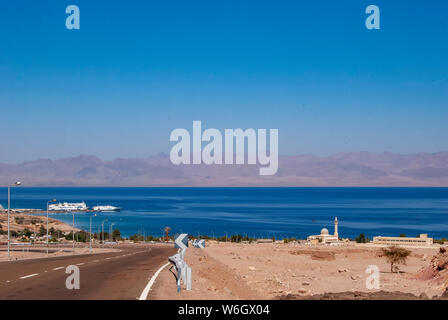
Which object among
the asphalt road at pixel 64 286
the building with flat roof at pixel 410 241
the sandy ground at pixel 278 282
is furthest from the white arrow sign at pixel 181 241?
the building with flat roof at pixel 410 241

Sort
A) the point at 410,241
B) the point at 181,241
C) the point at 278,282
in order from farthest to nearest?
the point at 410,241 < the point at 278,282 < the point at 181,241

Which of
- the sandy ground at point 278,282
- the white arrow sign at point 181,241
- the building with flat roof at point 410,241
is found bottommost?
the building with flat roof at point 410,241

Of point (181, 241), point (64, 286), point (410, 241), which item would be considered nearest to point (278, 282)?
point (181, 241)

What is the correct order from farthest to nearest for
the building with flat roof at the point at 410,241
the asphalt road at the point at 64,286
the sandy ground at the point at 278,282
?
the building with flat roof at the point at 410,241, the sandy ground at the point at 278,282, the asphalt road at the point at 64,286

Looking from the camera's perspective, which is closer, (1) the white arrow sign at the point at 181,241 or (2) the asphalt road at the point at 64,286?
(2) the asphalt road at the point at 64,286

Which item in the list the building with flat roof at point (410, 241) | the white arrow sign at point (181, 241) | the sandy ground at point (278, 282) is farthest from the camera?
the building with flat roof at point (410, 241)

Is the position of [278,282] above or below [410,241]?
above

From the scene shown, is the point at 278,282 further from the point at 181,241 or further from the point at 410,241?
the point at 410,241

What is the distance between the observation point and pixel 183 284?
21.9m

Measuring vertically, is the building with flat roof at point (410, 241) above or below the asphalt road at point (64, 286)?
below

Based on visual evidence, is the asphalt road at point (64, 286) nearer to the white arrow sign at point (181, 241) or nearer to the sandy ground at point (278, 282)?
the sandy ground at point (278, 282)

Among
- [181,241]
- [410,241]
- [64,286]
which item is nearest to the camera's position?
[181,241]
